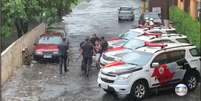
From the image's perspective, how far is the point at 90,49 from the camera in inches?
1016

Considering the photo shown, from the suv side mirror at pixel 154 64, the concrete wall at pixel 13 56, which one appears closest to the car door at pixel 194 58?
the suv side mirror at pixel 154 64

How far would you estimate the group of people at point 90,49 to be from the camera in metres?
25.9

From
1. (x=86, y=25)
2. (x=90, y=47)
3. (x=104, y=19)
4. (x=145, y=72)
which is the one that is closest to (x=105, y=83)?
(x=145, y=72)

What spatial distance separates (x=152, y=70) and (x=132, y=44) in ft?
20.6

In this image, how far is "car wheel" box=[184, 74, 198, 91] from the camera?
21719mm

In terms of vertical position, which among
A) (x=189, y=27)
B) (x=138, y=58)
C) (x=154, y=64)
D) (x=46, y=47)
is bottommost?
(x=46, y=47)

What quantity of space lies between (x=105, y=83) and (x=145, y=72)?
151 cm

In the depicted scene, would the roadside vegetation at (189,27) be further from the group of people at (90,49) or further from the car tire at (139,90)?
the group of people at (90,49)

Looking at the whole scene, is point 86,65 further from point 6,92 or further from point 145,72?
point 145,72

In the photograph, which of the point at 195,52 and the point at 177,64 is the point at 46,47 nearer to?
the point at 195,52

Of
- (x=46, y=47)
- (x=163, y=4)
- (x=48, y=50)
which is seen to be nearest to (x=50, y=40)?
(x=46, y=47)

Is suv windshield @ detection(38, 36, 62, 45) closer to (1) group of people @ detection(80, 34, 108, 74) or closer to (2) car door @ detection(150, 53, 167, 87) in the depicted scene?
(1) group of people @ detection(80, 34, 108, 74)

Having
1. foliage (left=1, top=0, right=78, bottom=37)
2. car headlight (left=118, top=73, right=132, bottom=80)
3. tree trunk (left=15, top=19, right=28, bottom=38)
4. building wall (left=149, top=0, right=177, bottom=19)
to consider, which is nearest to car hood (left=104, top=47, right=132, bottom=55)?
car headlight (left=118, top=73, right=132, bottom=80)

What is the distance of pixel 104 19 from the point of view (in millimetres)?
58281
